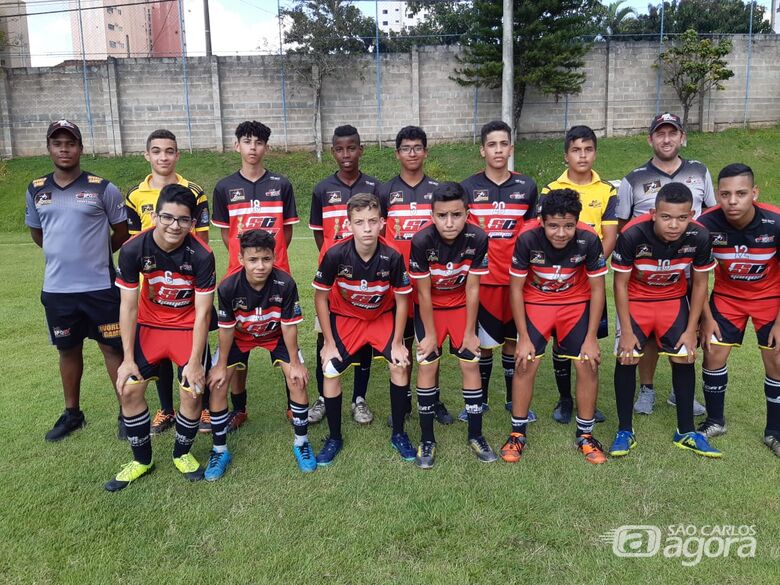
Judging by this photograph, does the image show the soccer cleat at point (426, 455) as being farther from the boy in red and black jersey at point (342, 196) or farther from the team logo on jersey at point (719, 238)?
the team logo on jersey at point (719, 238)

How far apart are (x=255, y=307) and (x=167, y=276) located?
1.99 ft

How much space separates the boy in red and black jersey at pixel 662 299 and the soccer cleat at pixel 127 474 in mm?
3155

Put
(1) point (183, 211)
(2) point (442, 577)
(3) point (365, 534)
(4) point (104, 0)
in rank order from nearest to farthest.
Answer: (2) point (442, 577) < (3) point (365, 534) < (1) point (183, 211) < (4) point (104, 0)

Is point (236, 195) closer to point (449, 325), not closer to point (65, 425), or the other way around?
point (449, 325)

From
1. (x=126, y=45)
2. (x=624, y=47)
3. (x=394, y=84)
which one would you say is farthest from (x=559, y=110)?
(x=126, y=45)

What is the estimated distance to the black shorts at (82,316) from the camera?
434cm

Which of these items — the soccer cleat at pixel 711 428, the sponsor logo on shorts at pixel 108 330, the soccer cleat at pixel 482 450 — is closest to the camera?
the soccer cleat at pixel 482 450

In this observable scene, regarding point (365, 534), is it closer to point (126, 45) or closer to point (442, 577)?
point (442, 577)

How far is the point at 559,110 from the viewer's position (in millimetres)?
21969

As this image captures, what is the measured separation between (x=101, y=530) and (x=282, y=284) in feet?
5.82

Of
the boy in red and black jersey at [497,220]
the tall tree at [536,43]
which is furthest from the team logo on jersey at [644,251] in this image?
the tall tree at [536,43]

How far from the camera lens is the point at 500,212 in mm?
4516

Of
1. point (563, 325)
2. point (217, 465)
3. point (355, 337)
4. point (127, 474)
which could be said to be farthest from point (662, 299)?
point (127, 474)

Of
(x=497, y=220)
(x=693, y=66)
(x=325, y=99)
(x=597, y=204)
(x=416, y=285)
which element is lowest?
(x=416, y=285)
